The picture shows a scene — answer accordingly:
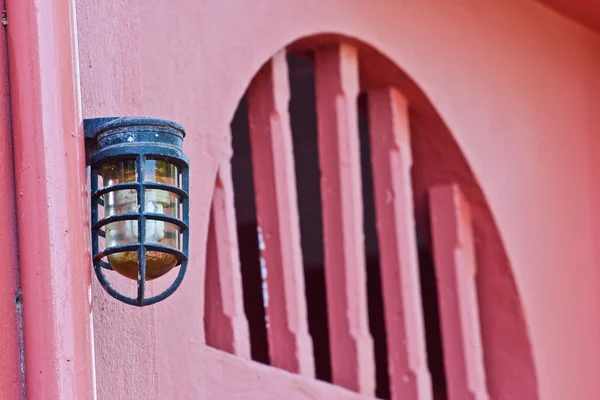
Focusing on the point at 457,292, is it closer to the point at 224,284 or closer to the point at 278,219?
the point at 278,219

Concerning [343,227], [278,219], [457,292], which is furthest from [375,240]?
[278,219]

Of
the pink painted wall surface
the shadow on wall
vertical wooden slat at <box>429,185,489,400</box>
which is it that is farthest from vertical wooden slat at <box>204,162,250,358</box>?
vertical wooden slat at <box>429,185,489,400</box>

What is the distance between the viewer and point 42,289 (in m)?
1.74

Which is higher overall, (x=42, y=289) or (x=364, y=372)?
(x=42, y=289)

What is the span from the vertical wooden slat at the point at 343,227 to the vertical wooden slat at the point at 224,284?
1.20 ft

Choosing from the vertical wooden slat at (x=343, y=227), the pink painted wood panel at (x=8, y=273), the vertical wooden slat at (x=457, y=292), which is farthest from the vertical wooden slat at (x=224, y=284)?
the vertical wooden slat at (x=457, y=292)

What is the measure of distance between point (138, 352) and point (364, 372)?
2.61 ft

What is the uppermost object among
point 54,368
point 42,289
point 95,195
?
point 95,195

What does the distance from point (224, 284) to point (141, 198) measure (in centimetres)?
85

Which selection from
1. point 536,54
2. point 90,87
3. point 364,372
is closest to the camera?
point 90,87

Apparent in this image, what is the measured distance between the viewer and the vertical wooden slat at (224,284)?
2.49m

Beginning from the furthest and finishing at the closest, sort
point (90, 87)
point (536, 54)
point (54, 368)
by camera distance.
Answer: point (536, 54), point (90, 87), point (54, 368)

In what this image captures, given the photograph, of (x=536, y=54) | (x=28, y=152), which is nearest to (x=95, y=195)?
(x=28, y=152)

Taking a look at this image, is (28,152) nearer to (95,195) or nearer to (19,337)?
(95,195)
